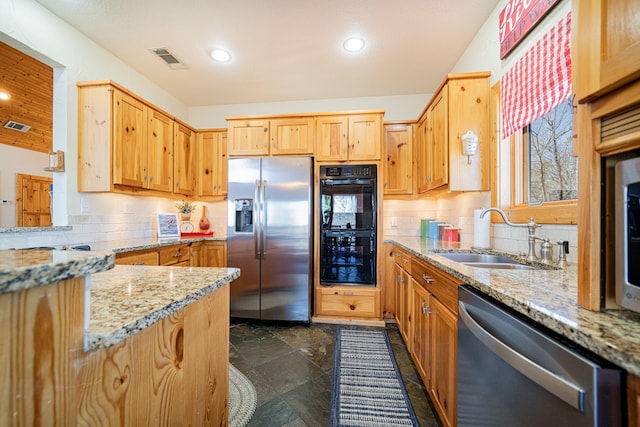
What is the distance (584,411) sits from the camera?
1.77 feet

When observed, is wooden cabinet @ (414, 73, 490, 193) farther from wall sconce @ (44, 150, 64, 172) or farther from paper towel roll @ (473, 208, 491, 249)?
wall sconce @ (44, 150, 64, 172)

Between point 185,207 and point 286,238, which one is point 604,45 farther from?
point 185,207

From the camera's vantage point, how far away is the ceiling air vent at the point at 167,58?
248 cm

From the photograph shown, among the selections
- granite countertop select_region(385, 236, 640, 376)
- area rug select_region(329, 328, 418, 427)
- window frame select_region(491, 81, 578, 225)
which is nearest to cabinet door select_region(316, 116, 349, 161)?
window frame select_region(491, 81, 578, 225)

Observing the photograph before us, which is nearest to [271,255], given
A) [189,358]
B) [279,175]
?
[279,175]

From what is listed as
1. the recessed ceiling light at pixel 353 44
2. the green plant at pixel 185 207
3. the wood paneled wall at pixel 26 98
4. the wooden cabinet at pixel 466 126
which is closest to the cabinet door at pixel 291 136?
the recessed ceiling light at pixel 353 44

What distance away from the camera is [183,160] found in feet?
10.5

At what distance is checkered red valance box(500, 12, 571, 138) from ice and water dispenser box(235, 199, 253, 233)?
2.38 m

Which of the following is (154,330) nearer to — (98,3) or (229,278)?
(229,278)

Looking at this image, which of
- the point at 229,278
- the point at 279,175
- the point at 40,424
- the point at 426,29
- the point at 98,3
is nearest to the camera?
the point at 40,424

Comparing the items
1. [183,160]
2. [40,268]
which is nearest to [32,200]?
[183,160]

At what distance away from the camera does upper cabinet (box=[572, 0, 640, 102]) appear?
54 cm

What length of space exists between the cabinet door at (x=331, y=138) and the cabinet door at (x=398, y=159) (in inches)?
23.0

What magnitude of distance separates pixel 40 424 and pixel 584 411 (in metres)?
1.02
